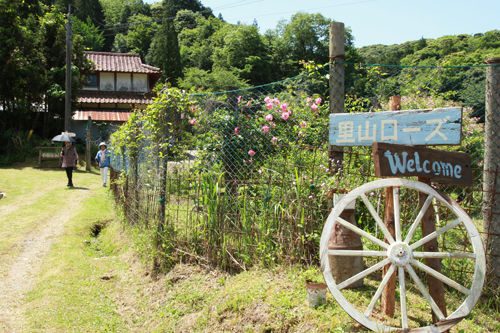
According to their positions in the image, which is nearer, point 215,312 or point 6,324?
point 215,312

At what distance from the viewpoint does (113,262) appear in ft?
17.3

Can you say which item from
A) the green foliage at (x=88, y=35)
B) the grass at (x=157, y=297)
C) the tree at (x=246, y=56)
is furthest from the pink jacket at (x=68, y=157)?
the green foliage at (x=88, y=35)

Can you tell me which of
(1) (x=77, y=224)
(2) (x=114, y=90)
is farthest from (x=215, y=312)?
(2) (x=114, y=90)

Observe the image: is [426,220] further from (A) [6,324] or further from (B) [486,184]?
(A) [6,324]

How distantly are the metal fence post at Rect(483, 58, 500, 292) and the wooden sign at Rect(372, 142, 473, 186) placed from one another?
2.89 feet

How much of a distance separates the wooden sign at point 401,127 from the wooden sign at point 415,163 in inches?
4.7

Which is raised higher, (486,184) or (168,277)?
(486,184)

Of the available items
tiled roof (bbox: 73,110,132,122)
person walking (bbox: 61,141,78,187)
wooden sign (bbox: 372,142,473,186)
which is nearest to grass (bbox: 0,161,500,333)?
wooden sign (bbox: 372,142,473,186)

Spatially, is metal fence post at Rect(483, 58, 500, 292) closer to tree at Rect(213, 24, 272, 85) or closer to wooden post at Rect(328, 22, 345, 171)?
wooden post at Rect(328, 22, 345, 171)

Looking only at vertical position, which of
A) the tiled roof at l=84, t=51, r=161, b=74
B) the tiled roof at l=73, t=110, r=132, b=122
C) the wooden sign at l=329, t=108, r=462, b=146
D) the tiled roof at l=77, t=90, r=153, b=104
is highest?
the tiled roof at l=84, t=51, r=161, b=74

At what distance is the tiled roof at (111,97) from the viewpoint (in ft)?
79.9

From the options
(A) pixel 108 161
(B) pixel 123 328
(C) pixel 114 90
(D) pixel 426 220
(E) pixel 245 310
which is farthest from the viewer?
(C) pixel 114 90

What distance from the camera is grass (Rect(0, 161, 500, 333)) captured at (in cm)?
289

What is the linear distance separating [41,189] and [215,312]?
9.13m
